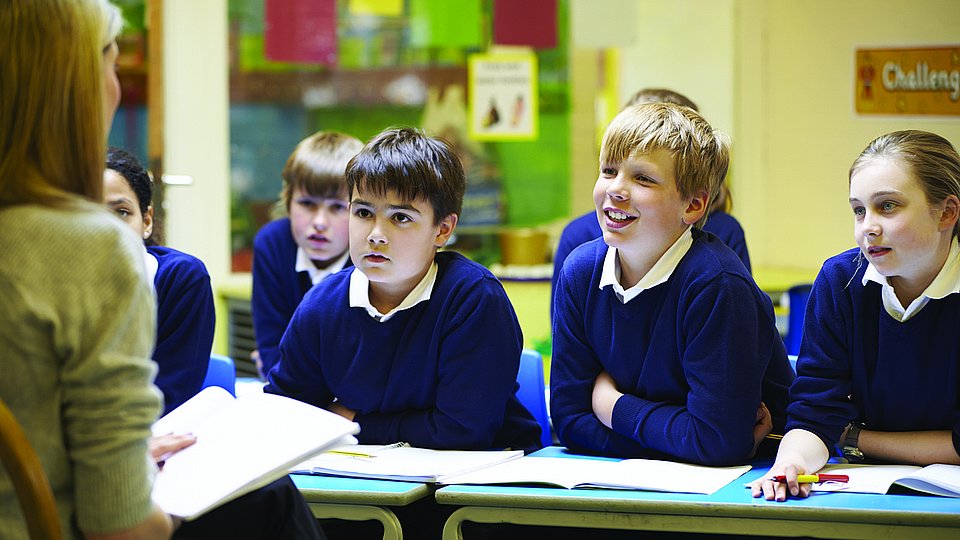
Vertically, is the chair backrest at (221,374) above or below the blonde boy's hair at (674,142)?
below

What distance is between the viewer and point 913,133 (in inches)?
75.6

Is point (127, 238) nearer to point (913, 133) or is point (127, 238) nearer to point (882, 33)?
point (913, 133)

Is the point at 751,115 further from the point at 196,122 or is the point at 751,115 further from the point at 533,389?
the point at 533,389

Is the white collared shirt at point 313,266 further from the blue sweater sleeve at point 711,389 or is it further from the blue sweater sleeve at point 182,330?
the blue sweater sleeve at point 711,389

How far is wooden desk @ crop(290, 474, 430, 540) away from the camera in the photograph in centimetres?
168

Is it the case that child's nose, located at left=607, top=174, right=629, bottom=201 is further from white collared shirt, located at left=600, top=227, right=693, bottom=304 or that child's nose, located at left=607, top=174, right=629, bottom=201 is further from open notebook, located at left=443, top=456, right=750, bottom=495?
open notebook, located at left=443, top=456, right=750, bottom=495

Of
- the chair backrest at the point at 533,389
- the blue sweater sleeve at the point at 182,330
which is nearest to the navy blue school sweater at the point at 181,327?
the blue sweater sleeve at the point at 182,330

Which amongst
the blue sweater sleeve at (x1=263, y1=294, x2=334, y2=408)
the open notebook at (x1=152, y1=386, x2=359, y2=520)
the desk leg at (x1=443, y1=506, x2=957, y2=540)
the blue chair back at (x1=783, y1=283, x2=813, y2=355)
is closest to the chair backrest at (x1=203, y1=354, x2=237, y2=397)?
the blue sweater sleeve at (x1=263, y1=294, x2=334, y2=408)

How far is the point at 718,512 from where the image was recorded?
158cm

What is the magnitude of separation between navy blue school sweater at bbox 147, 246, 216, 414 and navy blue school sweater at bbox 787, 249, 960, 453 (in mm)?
1169

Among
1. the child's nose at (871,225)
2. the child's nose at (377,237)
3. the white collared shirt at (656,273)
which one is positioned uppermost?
the child's nose at (871,225)

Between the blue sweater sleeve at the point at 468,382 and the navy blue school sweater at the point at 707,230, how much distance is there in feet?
1.99

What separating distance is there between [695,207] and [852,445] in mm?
523

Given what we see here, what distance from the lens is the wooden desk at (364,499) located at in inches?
66.0
